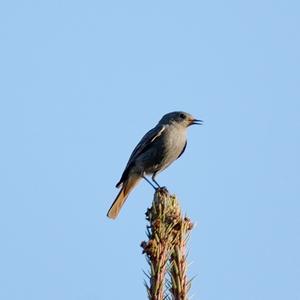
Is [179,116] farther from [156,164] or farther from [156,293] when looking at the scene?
[156,293]

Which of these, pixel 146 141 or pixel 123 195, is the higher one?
pixel 146 141

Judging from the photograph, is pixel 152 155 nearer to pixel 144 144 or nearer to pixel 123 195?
pixel 144 144

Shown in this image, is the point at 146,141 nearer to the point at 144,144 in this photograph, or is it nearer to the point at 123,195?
the point at 144,144

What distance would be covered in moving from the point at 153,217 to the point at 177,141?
29.6 feet

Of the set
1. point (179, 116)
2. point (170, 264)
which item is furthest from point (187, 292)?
point (179, 116)

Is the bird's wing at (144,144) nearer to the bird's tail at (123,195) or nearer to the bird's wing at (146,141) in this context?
the bird's wing at (146,141)

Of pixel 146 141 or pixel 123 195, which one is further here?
pixel 123 195

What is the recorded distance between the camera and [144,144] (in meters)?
13.0

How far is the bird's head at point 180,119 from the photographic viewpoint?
13773 mm

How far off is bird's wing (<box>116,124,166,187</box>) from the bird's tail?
0.41 feet

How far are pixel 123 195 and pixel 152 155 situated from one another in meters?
1.04

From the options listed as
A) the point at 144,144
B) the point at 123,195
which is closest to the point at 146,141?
the point at 144,144

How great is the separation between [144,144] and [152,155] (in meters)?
0.30

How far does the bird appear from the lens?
42.4ft
